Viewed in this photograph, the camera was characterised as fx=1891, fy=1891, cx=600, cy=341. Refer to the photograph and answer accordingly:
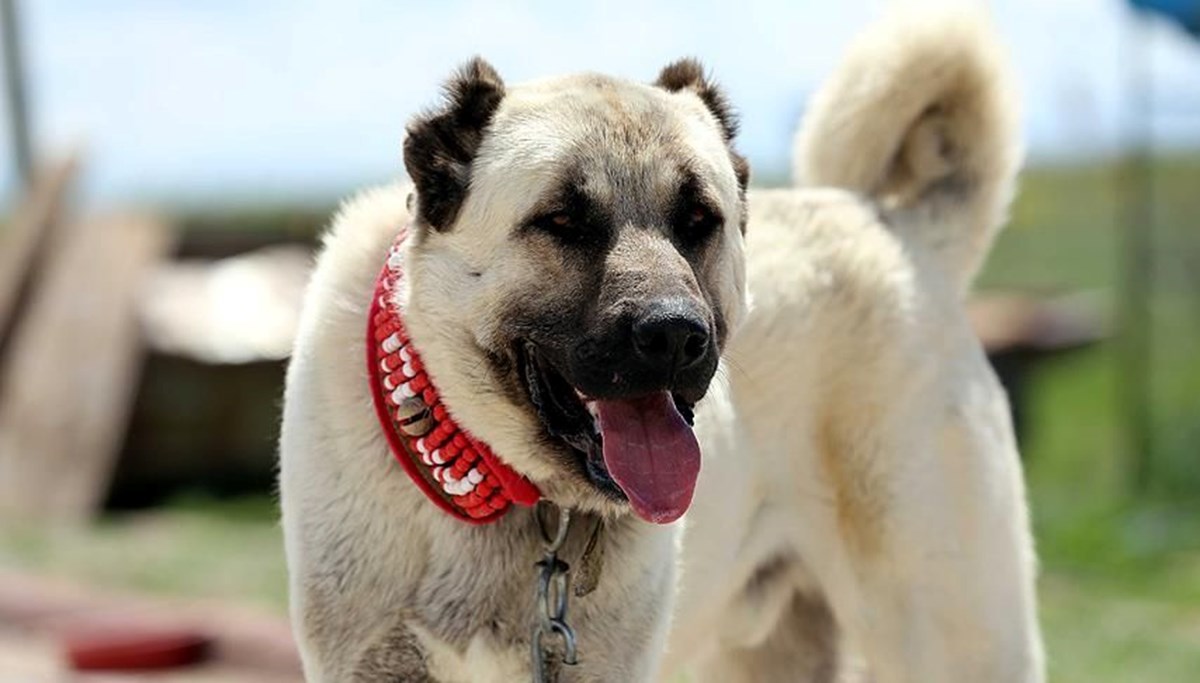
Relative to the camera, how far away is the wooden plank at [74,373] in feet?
32.6

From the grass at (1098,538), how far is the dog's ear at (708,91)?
10.6 ft

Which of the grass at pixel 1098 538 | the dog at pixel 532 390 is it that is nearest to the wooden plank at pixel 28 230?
the grass at pixel 1098 538

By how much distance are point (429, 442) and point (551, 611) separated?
0.35m

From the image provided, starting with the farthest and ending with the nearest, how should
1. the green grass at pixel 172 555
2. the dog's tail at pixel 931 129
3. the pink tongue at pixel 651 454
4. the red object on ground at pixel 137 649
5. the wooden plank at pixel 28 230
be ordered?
the wooden plank at pixel 28 230
the green grass at pixel 172 555
the red object on ground at pixel 137 649
the dog's tail at pixel 931 129
the pink tongue at pixel 651 454

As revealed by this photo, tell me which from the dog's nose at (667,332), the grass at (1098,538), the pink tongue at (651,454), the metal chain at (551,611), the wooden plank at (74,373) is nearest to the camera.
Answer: the dog's nose at (667,332)

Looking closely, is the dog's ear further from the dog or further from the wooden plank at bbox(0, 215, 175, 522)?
the wooden plank at bbox(0, 215, 175, 522)

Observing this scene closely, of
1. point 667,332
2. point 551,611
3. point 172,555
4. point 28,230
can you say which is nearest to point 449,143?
point 667,332

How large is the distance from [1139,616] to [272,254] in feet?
A: 22.1

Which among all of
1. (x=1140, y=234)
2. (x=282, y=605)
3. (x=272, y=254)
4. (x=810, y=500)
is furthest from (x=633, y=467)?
(x=272, y=254)

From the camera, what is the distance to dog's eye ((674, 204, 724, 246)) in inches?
124

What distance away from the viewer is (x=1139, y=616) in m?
7.34

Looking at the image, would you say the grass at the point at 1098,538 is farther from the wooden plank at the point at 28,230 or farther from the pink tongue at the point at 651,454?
the pink tongue at the point at 651,454

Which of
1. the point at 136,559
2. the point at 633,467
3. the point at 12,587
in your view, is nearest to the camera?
the point at 633,467

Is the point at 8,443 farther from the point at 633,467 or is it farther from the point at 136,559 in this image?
the point at 633,467
